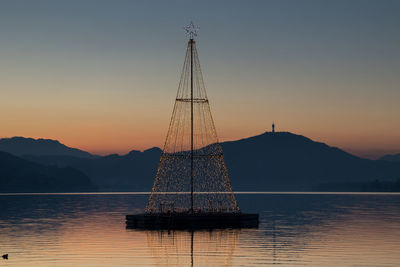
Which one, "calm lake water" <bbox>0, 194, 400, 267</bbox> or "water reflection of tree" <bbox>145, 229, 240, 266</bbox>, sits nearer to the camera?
"calm lake water" <bbox>0, 194, 400, 267</bbox>

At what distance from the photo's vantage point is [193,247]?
61844mm

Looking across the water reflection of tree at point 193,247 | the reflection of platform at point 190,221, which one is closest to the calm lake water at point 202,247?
the water reflection of tree at point 193,247

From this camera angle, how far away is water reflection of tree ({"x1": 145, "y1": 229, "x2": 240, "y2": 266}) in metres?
53.2

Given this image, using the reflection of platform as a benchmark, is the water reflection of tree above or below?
below

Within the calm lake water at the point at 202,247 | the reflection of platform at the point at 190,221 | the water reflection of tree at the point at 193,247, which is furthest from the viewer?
the reflection of platform at the point at 190,221

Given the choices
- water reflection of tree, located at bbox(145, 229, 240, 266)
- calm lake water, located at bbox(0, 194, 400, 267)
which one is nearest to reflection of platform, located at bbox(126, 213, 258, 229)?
water reflection of tree, located at bbox(145, 229, 240, 266)

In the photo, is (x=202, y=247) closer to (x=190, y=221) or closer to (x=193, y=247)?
(x=193, y=247)

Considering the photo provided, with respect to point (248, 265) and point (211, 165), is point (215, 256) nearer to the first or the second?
point (248, 265)

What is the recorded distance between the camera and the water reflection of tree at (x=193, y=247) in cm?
5322

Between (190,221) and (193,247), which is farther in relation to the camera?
(190,221)

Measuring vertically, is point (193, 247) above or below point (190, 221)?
below

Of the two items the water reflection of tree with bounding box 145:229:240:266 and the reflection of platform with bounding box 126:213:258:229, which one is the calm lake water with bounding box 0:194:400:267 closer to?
the water reflection of tree with bounding box 145:229:240:266

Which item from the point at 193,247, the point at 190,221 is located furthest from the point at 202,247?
the point at 190,221

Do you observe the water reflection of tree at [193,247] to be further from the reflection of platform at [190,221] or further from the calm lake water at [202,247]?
the reflection of platform at [190,221]
